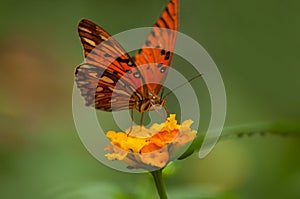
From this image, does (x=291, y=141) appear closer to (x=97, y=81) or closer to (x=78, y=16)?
(x=97, y=81)

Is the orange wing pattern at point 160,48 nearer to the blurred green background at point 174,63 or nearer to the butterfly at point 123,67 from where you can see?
the butterfly at point 123,67

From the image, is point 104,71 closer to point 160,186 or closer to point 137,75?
point 137,75

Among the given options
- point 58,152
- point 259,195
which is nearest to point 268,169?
point 259,195

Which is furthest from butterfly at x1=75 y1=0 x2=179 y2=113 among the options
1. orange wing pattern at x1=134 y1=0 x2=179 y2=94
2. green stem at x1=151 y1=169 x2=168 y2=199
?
green stem at x1=151 y1=169 x2=168 y2=199

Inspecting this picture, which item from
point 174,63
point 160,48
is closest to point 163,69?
point 160,48

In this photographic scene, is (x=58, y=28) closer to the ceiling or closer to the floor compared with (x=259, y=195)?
closer to the ceiling

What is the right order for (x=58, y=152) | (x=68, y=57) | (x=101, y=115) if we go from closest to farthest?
1. (x=58, y=152)
2. (x=101, y=115)
3. (x=68, y=57)
